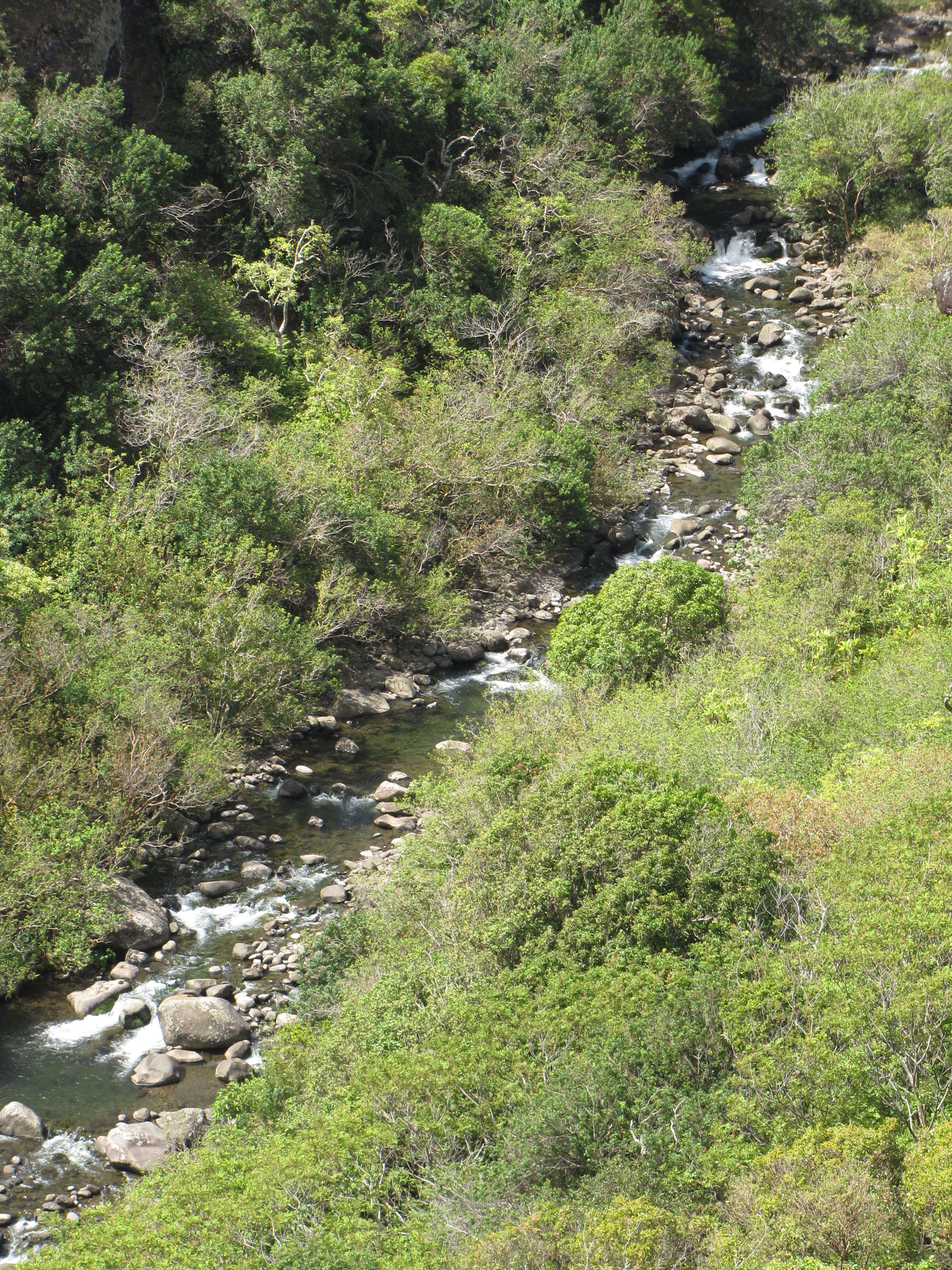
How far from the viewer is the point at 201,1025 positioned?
2030cm

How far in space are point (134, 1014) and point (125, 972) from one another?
118 cm

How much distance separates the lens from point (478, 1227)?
12.5m

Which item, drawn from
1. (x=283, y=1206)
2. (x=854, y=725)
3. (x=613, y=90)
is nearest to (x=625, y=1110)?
(x=283, y=1206)

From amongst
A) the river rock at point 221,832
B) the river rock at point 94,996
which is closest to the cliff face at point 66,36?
the river rock at point 221,832

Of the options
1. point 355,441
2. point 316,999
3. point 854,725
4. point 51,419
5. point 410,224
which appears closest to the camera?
point 316,999

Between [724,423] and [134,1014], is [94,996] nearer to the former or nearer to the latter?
[134,1014]

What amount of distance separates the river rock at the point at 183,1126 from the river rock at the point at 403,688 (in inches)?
549

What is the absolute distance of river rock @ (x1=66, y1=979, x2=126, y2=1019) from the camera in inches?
819

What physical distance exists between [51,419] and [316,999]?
680 inches

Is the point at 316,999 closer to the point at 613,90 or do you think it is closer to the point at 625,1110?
the point at 625,1110

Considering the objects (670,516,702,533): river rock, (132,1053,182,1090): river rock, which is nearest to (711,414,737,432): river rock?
(670,516,702,533): river rock

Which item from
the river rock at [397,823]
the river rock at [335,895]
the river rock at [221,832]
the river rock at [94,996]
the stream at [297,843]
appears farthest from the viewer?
the river rock at [397,823]

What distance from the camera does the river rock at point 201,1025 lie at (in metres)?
20.2

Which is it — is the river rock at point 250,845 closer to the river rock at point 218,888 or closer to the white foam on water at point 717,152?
the river rock at point 218,888
